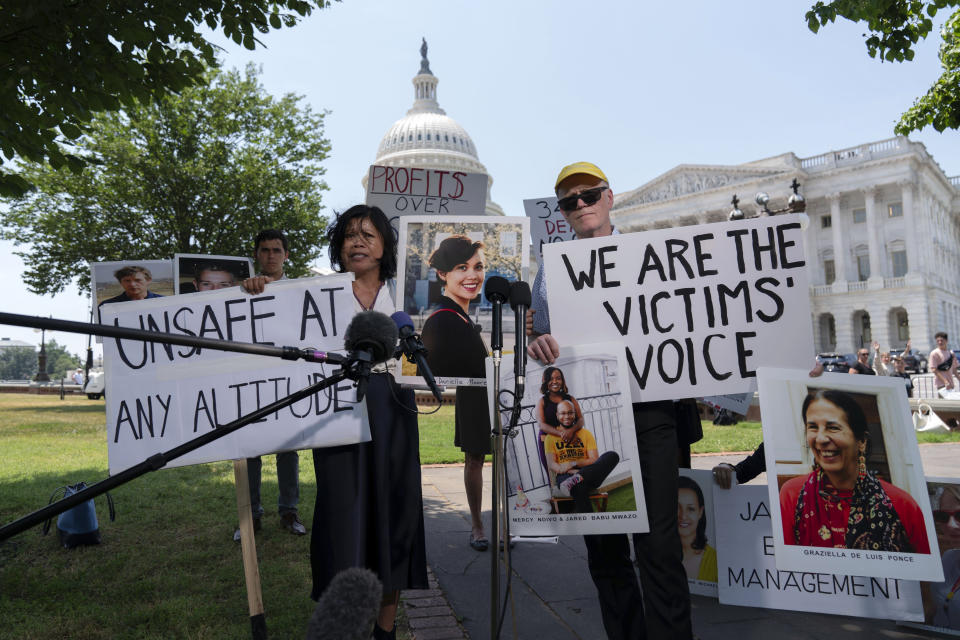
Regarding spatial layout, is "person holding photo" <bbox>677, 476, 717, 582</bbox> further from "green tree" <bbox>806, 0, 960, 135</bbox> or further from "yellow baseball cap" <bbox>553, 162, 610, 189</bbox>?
"green tree" <bbox>806, 0, 960, 135</bbox>

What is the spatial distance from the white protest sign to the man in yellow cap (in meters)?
1.15

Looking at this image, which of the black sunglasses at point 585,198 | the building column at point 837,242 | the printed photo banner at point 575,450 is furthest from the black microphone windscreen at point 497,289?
the building column at point 837,242

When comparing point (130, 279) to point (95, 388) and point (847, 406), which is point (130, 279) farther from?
point (95, 388)

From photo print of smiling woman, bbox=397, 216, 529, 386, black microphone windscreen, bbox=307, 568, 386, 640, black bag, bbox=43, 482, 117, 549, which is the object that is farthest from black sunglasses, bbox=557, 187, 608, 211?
black bag, bbox=43, 482, 117, 549

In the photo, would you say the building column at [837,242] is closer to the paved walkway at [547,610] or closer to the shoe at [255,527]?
the paved walkway at [547,610]

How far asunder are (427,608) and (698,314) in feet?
8.24

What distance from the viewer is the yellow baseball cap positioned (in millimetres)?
3145

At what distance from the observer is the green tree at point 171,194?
950 inches

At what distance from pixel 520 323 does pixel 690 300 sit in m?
0.94

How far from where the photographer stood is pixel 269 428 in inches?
134

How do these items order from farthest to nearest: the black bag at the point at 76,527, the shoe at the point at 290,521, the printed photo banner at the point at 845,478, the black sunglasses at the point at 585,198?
1. the shoe at the point at 290,521
2. the black bag at the point at 76,527
3. the black sunglasses at the point at 585,198
4. the printed photo banner at the point at 845,478

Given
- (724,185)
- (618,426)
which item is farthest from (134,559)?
(724,185)

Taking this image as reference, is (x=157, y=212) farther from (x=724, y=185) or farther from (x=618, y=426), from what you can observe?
(x=724, y=185)

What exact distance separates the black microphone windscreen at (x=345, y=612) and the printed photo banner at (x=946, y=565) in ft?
12.2
